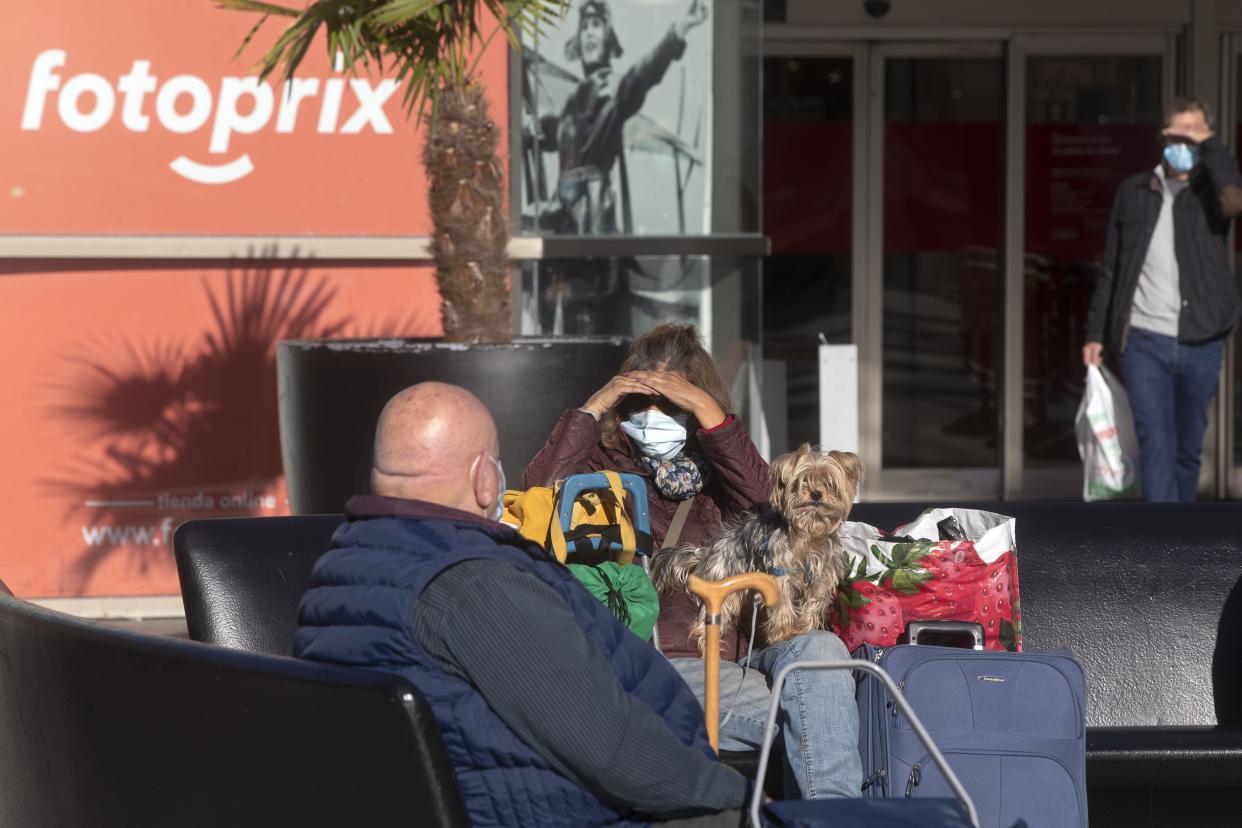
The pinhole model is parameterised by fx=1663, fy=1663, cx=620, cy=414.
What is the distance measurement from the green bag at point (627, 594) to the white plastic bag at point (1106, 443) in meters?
3.64

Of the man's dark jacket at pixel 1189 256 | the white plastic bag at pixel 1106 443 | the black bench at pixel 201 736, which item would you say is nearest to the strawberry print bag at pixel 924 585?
the black bench at pixel 201 736

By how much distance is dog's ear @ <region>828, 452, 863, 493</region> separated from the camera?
394 cm

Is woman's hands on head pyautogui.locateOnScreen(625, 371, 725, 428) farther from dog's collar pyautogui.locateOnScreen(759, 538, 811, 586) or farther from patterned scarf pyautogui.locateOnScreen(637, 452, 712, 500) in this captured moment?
dog's collar pyautogui.locateOnScreen(759, 538, 811, 586)

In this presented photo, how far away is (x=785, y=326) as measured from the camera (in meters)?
9.96

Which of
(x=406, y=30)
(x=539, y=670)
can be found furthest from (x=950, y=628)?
(x=406, y=30)

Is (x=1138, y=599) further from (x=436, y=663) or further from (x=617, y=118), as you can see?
(x=617, y=118)

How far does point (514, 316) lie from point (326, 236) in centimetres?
89

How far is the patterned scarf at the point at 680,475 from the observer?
4.43m

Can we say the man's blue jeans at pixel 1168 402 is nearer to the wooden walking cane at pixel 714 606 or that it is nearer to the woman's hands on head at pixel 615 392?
the woman's hands on head at pixel 615 392

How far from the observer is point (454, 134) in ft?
19.9

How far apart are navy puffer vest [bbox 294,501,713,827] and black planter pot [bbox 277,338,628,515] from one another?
3.18 metres

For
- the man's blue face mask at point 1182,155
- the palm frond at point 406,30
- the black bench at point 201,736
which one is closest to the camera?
the black bench at point 201,736

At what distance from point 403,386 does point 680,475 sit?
1.83 meters

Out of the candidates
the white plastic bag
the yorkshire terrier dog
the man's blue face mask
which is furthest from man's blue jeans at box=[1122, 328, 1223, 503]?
the yorkshire terrier dog
